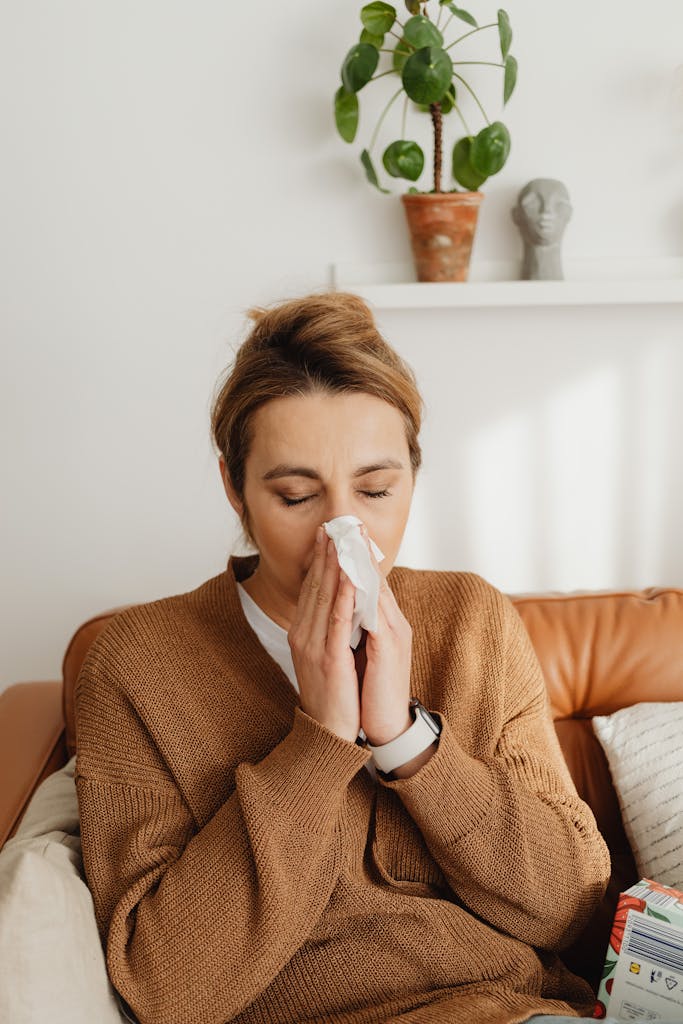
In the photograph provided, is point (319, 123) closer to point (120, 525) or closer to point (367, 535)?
point (120, 525)

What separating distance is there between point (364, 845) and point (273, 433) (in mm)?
555

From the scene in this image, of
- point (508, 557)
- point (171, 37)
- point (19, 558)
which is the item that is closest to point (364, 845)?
point (508, 557)

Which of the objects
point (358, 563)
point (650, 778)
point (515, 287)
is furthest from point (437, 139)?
point (650, 778)

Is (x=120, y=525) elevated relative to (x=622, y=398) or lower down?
lower down

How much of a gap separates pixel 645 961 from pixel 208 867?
528mm

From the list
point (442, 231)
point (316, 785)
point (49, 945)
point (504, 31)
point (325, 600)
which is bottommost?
point (49, 945)

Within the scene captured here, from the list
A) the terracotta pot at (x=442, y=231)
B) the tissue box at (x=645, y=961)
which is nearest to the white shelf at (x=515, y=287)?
the terracotta pot at (x=442, y=231)

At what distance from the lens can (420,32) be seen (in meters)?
1.86

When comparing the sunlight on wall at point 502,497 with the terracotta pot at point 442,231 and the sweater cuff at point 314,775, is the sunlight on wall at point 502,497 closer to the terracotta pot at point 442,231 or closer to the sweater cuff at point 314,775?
the terracotta pot at point 442,231

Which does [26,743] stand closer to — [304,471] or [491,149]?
[304,471]

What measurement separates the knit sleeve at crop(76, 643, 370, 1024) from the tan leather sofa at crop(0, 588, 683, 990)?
39 centimetres

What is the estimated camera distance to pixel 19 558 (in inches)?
89.5

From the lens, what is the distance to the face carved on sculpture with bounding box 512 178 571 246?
2.04 meters

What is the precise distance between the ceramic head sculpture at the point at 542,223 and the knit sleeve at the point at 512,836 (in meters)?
1.04
